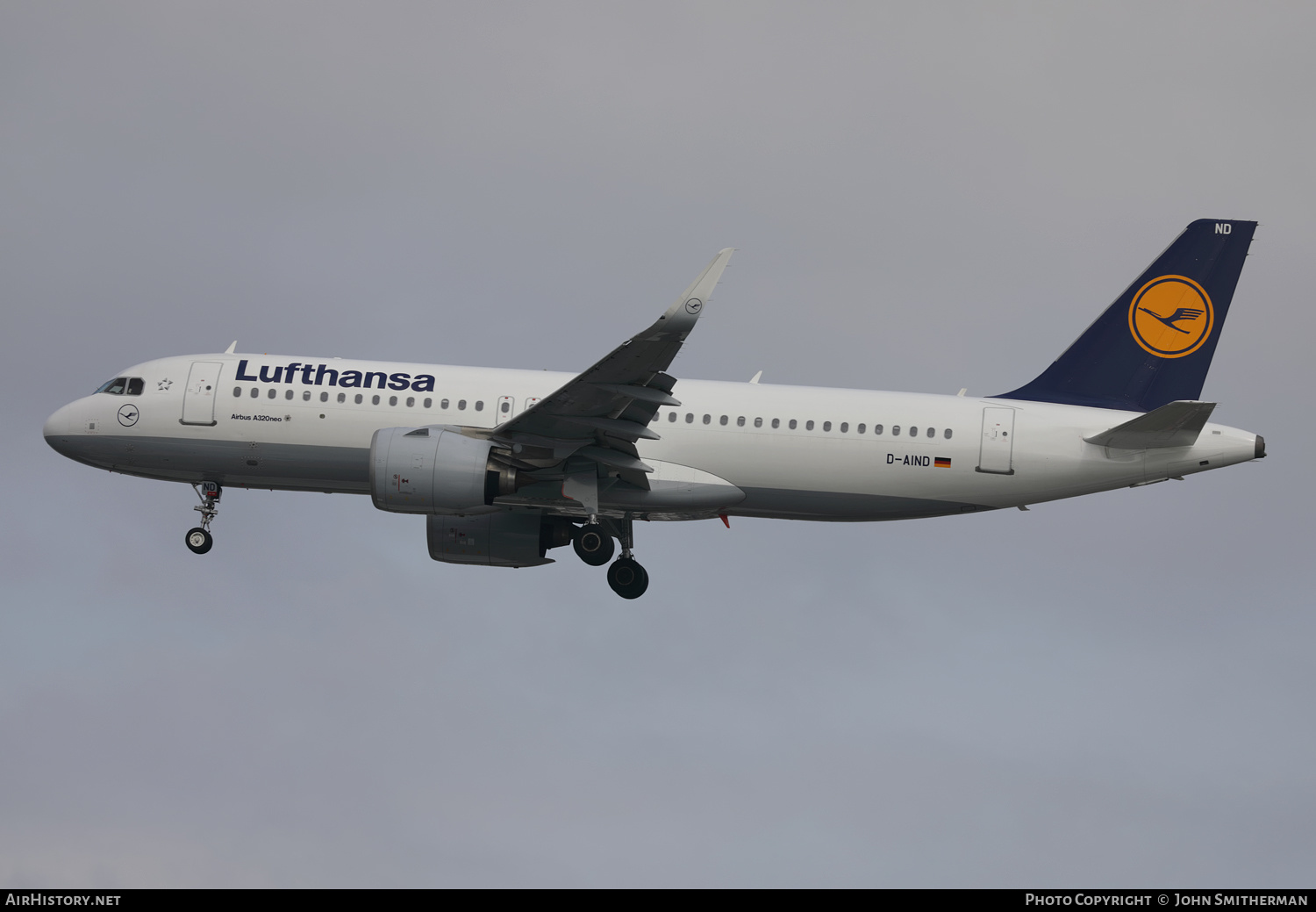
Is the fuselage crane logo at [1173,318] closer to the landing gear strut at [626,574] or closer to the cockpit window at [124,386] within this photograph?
the landing gear strut at [626,574]

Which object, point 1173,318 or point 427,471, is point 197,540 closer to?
point 427,471

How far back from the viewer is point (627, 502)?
35.8 metres

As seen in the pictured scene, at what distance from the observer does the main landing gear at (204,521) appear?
125ft

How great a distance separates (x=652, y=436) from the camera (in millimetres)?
33438

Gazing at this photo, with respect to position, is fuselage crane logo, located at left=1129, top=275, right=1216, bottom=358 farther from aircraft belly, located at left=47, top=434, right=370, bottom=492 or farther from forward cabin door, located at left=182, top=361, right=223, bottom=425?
forward cabin door, located at left=182, top=361, right=223, bottom=425

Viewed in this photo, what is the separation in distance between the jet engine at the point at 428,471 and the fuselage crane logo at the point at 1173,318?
677 inches

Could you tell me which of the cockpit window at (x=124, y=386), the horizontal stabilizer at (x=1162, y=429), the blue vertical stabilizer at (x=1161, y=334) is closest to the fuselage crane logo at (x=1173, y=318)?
the blue vertical stabilizer at (x=1161, y=334)

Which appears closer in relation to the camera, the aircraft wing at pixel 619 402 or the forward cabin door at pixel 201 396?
the aircraft wing at pixel 619 402

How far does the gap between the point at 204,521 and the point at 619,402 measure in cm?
1248

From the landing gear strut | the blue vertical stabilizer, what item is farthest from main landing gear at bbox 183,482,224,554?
the blue vertical stabilizer

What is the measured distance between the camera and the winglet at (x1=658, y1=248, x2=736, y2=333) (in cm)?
2916

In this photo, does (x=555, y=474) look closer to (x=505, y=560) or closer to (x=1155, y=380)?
(x=505, y=560)
